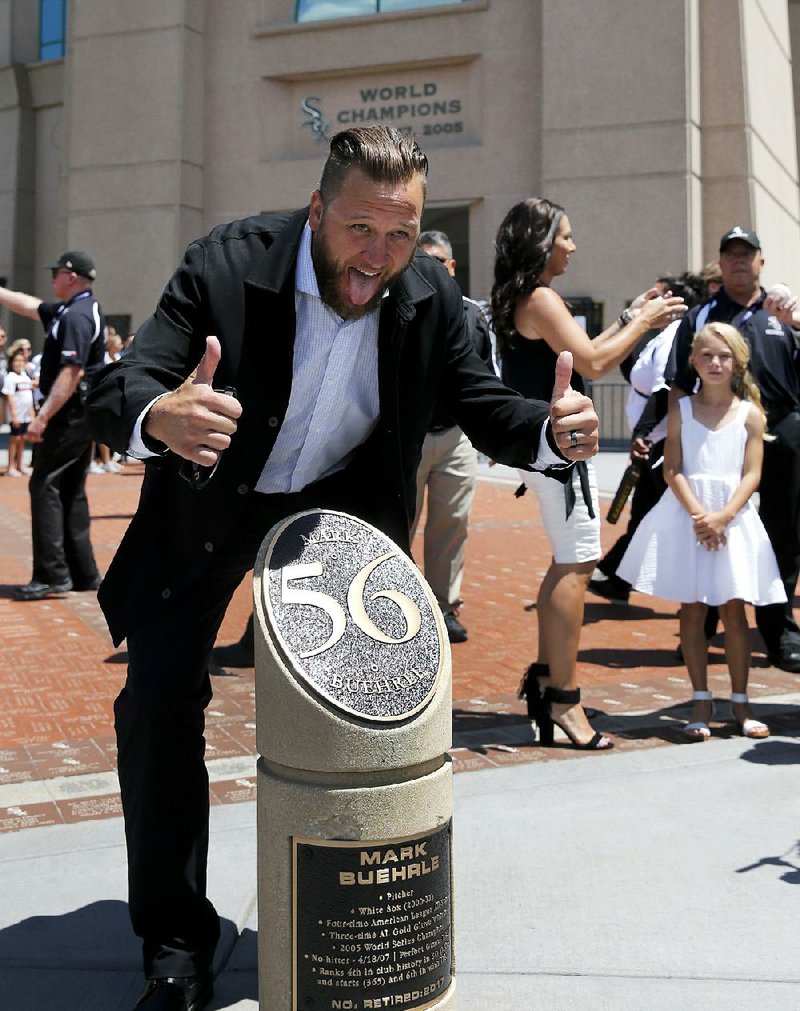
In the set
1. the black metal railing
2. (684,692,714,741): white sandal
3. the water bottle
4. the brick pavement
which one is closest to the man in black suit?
the brick pavement

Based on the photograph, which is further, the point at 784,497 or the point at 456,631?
the point at 456,631

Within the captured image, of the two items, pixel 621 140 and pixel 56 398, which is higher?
pixel 621 140

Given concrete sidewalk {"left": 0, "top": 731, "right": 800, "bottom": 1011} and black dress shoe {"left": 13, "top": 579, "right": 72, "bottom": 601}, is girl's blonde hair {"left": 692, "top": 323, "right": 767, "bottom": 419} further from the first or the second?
black dress shoe {"left": 13, "top": 579, "right": 72, "bottom": 601}

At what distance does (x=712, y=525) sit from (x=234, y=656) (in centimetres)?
277

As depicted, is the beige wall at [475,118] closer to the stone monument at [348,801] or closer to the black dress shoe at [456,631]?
the black dress shoe at [456,631]

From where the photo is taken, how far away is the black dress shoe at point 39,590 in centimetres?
851

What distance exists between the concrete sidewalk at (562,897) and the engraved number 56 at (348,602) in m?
1.02

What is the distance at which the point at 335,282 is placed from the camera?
2.81 metres

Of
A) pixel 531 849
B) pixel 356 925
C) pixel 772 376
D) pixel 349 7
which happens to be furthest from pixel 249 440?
pixel 349 7

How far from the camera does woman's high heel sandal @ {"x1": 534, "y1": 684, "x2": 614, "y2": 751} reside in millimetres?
5020

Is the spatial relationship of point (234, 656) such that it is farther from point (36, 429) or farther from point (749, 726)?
point (749, 726)

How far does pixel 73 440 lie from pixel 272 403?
5.90 metres

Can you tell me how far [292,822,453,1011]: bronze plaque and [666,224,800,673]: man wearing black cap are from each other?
4.30 meters

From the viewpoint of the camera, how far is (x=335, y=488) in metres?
3.07
